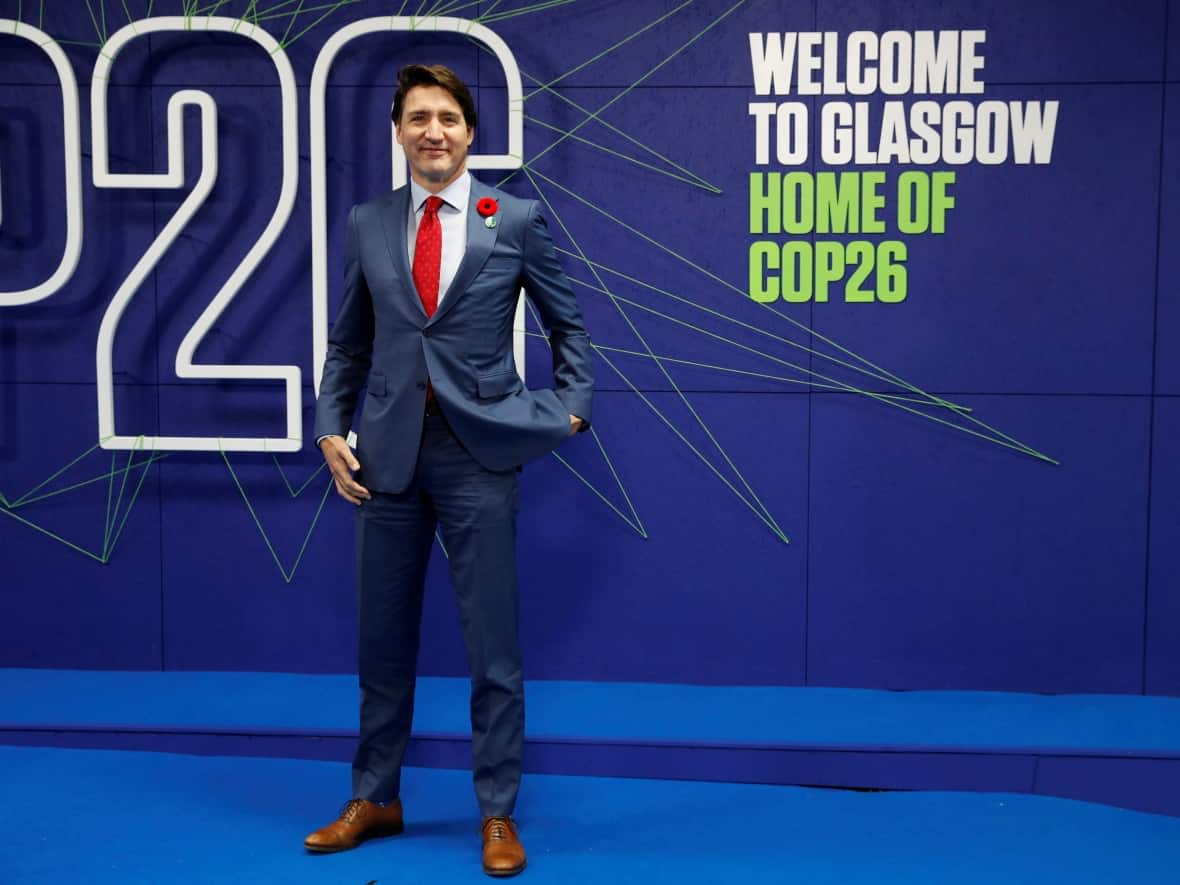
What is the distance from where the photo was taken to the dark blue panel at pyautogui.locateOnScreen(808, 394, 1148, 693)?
3.24m

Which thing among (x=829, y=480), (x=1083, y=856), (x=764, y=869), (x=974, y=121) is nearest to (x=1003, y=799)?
(x=1083, y=856)

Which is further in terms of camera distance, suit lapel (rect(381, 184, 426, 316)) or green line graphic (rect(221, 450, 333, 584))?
green line graphic (rect(221, 450, 333, 584))

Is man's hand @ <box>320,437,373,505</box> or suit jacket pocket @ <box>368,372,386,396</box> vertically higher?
suit jacket pocket @ <box>368,372,386,396</box>

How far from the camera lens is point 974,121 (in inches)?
125

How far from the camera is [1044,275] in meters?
3.20

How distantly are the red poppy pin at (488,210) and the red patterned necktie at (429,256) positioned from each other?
0.09m

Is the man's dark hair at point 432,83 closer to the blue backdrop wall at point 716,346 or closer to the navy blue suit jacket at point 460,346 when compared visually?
the navy blue suit jacket at point 460,346

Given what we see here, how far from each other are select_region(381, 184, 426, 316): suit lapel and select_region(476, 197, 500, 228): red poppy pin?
0.16m

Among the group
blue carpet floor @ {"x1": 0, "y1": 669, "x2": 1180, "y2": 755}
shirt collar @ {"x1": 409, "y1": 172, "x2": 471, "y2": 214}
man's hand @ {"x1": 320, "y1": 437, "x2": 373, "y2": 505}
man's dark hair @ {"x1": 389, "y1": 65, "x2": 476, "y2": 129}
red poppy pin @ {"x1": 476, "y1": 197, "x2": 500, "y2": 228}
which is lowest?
blue carpet floor @ {"x1": 0, "y1": 669, "x2": 1180, "y2": 755}

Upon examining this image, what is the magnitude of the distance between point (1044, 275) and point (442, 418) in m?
1.83

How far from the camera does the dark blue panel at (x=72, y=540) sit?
3.40m

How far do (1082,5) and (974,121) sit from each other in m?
0.42

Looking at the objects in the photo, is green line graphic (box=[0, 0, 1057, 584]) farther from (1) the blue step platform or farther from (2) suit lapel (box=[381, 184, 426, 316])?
(2) suit lapel (box=[381, 184, 426, 316])

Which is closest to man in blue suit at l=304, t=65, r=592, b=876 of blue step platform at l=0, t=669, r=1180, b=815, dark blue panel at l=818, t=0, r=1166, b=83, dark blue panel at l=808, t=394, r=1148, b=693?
blue step platform at l=0, t=669, r=1180, b=815
